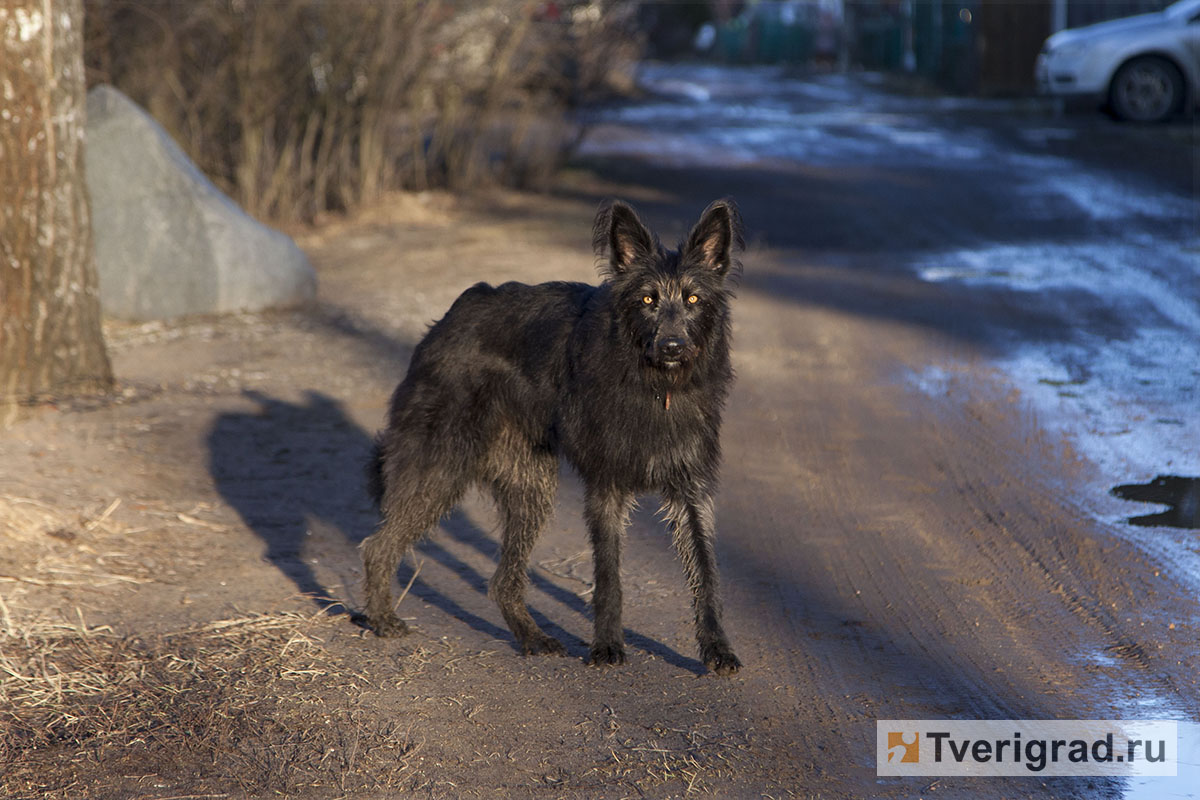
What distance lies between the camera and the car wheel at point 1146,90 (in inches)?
757


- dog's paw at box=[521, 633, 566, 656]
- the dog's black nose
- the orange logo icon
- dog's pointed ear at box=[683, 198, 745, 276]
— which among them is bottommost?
the orange logo icon

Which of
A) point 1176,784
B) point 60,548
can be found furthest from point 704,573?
point 60,548

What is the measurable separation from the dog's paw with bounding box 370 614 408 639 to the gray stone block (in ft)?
21.3

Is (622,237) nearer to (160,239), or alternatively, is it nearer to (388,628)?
(388,628)

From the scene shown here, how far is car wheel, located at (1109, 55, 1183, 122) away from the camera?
19219 mm

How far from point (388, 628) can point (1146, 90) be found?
1796cm

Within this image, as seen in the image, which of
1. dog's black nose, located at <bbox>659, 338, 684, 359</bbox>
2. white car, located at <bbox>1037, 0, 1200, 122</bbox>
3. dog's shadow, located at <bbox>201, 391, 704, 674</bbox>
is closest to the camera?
dog's black nose, located at <bbox>659, 338, 684, 359</bbox>

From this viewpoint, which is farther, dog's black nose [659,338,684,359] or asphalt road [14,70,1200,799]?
dog's black nose [659,338,684,359]

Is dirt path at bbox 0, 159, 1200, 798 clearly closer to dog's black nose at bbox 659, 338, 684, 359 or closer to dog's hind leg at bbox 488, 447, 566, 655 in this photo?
dog's hind leg at bbox 488, 447, 566, 655

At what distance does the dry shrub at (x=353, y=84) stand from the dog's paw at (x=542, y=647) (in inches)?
379

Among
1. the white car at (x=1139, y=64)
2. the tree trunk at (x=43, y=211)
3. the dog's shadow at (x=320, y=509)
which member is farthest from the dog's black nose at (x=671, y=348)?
the white car at (x=1139, y=64)

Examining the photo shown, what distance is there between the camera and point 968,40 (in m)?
28.8

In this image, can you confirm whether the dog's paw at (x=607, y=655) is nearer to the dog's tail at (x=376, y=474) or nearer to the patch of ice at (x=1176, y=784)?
the dog's tail at (x=376, y=474)

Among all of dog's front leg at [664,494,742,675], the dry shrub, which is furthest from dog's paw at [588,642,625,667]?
the dry shrub
